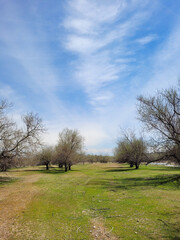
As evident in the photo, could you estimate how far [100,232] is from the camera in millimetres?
5867

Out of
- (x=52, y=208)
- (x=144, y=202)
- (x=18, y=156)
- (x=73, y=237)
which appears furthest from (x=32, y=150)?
(x=73, y=237)

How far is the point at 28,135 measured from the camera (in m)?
20.8

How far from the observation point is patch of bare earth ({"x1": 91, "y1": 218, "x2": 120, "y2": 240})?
5438mm

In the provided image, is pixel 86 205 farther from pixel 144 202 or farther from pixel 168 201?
pixel 168 201

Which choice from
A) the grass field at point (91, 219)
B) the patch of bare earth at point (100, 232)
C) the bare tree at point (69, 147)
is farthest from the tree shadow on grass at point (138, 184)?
the bare tree at point (69, 147)

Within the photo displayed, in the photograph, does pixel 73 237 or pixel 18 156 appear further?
pixel 18 156

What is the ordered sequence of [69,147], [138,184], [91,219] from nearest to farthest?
[91,219] → [138,184] → [69,147]

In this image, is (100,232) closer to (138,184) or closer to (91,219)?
(91,219)

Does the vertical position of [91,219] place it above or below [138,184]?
above

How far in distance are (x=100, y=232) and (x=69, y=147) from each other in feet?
114

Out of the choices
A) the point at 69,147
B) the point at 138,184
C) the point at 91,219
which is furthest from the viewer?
the point at 69,147

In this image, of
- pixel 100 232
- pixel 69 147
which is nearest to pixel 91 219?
pixel 100 232

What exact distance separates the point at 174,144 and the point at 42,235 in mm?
14918

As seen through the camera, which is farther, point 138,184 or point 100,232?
point 138,184
